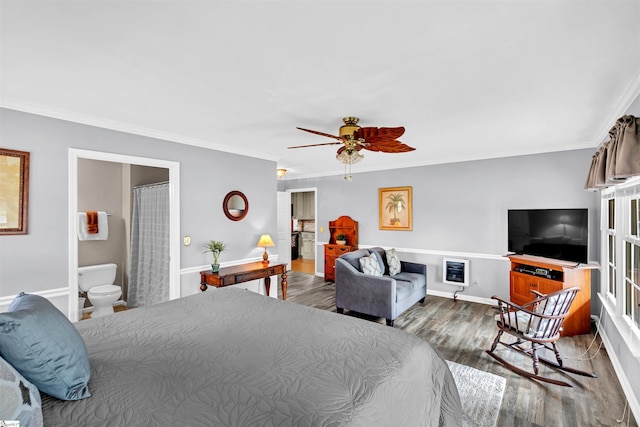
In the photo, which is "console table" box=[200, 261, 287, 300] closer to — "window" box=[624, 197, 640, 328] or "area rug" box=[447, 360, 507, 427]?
"area rug" box=[447, 360, 507, 427]

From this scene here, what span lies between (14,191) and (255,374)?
9.18 feet

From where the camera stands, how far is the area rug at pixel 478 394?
2.20 m

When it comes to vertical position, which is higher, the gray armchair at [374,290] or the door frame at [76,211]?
the door frame at [76,211]

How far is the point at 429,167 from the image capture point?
5.36 meters

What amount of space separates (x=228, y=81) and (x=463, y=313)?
171 inches

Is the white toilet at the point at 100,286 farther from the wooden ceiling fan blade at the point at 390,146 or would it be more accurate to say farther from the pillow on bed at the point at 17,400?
the wooden ceiling fan blade at the point at 390,146

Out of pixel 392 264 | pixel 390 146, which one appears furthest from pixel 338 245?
pixel 390 146

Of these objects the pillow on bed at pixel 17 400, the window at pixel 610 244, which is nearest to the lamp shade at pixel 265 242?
the pillow on bed at pixel 17 400

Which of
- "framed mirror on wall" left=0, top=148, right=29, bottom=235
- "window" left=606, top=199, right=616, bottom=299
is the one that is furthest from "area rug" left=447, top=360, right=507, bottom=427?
"framed mirror on wall" left=0, top=148, right=29, bottom=235

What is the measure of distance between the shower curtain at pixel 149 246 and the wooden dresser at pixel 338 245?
3.32 m

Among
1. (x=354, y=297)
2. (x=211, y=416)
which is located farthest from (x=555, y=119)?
(x=211, y=416)

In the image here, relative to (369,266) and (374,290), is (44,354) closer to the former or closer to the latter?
(374,290)

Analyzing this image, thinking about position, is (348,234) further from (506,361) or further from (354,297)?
(506,361)

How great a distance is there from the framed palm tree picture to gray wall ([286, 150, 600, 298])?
101 millimetres
